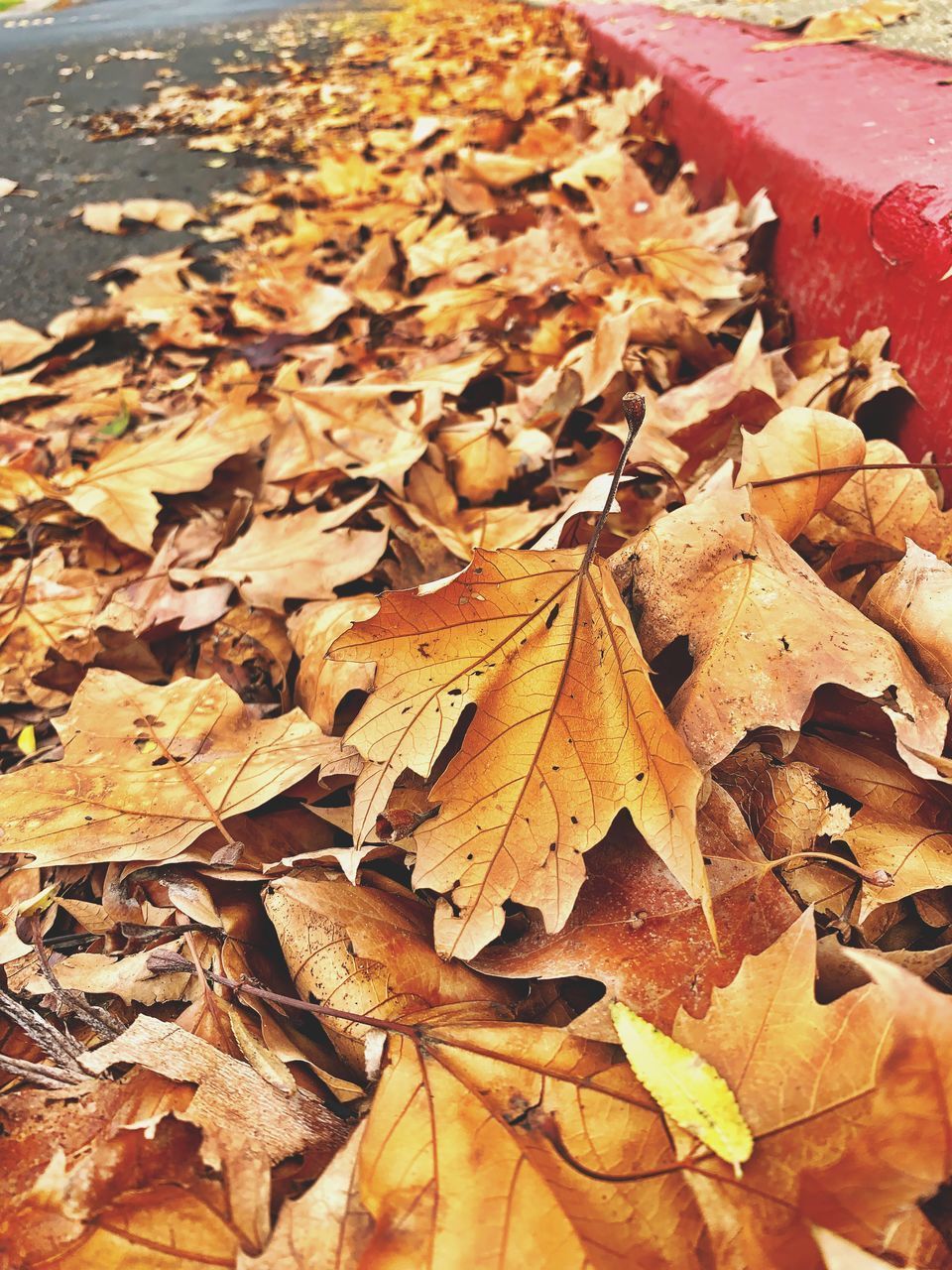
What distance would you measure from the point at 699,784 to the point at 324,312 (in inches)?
74.5

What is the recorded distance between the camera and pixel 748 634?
87cm

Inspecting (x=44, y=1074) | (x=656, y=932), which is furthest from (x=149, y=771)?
(x=656, y=932)

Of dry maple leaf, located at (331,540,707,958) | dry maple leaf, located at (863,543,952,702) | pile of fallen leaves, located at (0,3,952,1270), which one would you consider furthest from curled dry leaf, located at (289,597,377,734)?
dry maple leaf, located at (863,543,952,702)

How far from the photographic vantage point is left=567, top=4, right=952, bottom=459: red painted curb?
1169 mm

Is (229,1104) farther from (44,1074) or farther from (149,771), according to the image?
(149,771)

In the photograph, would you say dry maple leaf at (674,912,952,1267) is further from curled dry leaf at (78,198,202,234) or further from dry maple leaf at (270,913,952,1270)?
curled dry leaf at (78,198,202,234)

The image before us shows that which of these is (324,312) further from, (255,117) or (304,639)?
(255,117)

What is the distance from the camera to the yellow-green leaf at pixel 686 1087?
1.94ft

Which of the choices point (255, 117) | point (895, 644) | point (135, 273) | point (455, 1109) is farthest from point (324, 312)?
point (255, 117)

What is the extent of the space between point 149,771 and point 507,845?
1.56ft

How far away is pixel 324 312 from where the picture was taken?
226 cm

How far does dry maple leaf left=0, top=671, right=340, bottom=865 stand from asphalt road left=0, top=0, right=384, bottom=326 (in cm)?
188

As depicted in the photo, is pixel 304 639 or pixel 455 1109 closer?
pixel 455 1109

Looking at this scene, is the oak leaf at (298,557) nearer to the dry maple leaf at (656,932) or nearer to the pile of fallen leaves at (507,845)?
the pile of fallen leaves at (507,845)
